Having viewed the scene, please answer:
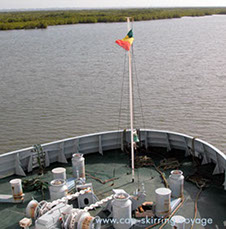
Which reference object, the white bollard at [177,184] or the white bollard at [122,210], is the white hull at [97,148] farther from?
the white bollard at [122,210]

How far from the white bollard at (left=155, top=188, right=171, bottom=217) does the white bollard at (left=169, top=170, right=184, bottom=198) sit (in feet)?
2.77

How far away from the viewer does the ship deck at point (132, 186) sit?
797 cm

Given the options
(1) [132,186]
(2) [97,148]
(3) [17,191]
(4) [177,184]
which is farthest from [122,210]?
(2) [97,148]

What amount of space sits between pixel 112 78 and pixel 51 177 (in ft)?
58.1

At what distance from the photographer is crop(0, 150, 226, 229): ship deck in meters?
7.97

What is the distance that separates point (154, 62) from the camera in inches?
1302

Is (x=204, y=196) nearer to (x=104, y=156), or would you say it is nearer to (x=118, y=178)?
(x=118, y=178)

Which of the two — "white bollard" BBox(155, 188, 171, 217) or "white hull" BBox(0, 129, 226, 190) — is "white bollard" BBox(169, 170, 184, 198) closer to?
"white bollard" BBox(155, 188, 171, 217)

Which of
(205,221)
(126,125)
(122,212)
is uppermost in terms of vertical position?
(122,212)

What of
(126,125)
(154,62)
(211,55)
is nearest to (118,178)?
(126,125)

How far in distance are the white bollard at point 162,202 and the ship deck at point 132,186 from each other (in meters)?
0.30

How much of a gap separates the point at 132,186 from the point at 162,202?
1.70 metres

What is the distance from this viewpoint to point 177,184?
8.46 metres

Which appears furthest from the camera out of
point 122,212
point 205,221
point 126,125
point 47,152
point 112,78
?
point 112,78
